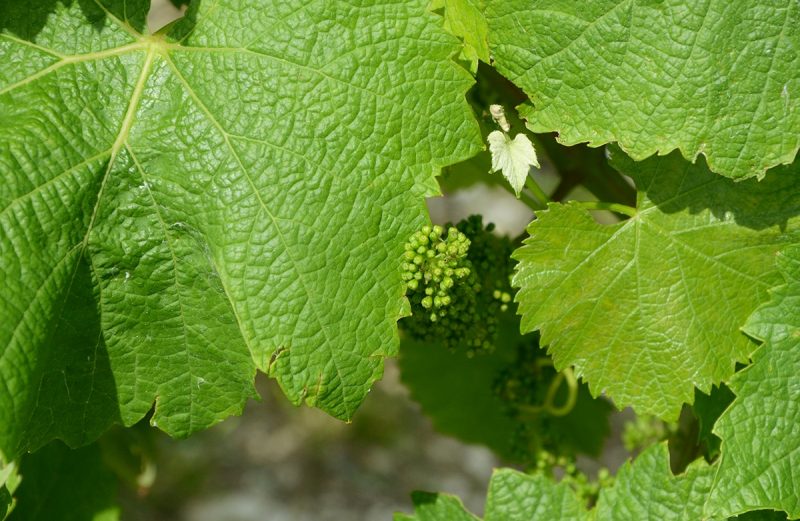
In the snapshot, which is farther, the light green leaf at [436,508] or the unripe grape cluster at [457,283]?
the light green leaf at [436,508]

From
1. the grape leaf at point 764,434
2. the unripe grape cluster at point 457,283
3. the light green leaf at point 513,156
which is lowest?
the grape leaf at point 764,434

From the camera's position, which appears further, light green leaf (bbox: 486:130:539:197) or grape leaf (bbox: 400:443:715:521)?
grape leaf (bbox: 400:443:715:521)

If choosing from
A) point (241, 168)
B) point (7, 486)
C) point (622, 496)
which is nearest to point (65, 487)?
point (7, 486)

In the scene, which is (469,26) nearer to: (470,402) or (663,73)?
(663,73)

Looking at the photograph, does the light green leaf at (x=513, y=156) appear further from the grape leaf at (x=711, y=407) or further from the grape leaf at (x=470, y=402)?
the grape leaf at (x=470, y=402)

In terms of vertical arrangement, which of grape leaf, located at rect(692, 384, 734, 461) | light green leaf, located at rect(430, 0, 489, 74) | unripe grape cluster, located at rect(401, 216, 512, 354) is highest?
light green leaf, located at rect(430, 0, 489, 74)

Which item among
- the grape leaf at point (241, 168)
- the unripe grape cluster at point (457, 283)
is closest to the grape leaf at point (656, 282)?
the unripe grape cluster at point (457, 283)

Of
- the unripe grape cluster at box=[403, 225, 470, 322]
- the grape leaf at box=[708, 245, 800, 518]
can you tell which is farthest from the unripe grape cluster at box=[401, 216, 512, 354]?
the grape leaf at box=[708, 245, 800, 518]

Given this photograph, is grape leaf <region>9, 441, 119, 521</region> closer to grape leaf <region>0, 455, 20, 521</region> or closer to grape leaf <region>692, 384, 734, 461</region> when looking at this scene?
grape leaf <region>0, 455, 20, 521</region>
